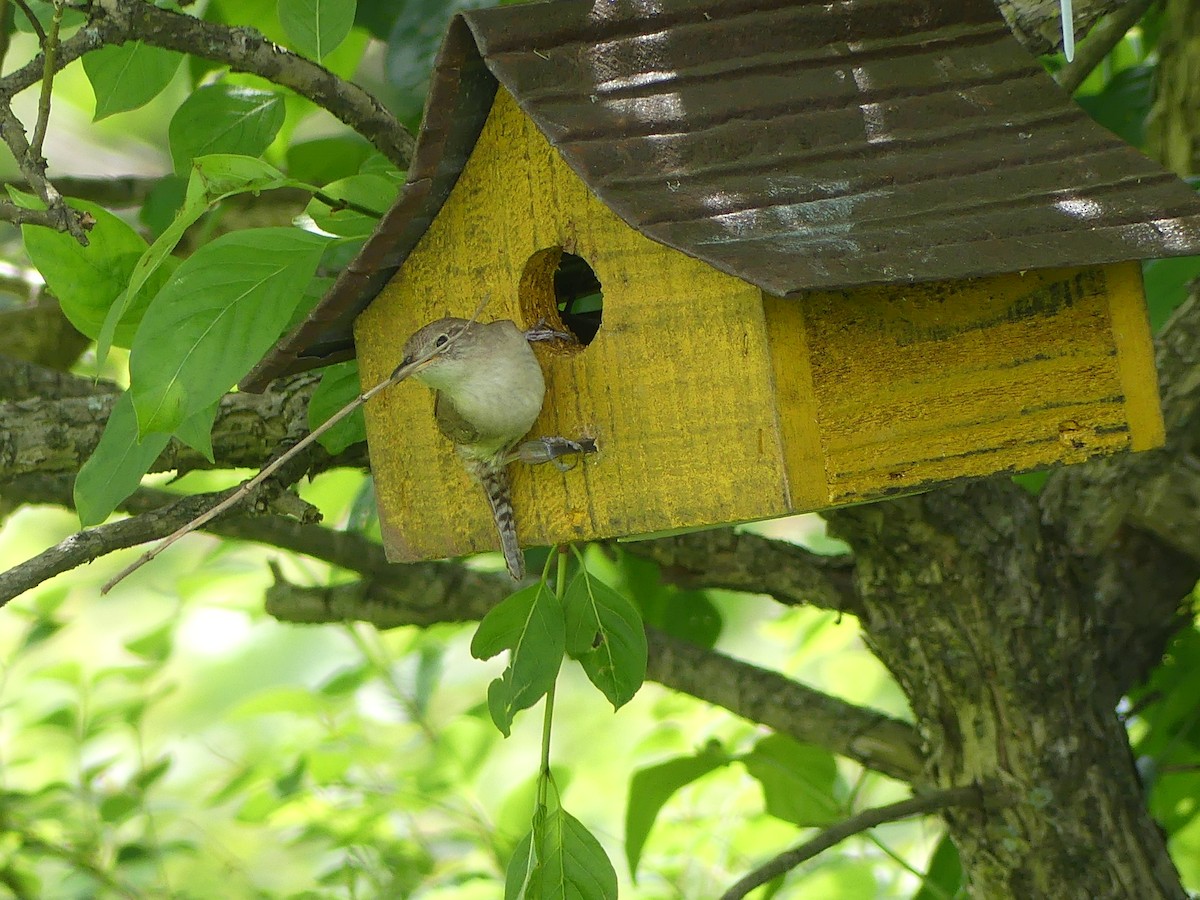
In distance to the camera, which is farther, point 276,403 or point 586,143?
point 276,403

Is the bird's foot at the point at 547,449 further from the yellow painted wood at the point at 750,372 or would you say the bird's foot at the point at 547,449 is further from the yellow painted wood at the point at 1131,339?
the yellow painted wood at the point at 1131,339

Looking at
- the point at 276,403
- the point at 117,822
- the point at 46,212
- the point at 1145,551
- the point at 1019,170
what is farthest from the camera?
the point at 117,822

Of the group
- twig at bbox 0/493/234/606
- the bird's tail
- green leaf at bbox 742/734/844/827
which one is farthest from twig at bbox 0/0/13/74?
green leaf at bbox 742/734/844/827

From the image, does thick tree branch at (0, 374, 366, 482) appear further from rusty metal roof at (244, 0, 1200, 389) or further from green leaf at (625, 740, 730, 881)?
green leaf at (625, 740, 730, 881)

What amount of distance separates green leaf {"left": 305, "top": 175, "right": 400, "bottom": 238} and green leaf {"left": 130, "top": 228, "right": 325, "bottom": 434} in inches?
5.5

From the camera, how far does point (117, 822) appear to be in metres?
2.87

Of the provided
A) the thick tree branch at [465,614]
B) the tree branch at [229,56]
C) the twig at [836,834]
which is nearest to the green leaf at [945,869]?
the thick tree branch at [465,614]

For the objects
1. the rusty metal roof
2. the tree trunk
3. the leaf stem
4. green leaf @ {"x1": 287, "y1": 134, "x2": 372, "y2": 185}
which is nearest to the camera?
the rusty metal roof

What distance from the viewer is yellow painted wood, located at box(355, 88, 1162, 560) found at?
5.12 feet

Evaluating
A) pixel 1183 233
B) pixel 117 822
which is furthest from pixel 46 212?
pixel 117 822

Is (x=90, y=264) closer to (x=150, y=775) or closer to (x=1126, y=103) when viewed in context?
(x=150, y=775)

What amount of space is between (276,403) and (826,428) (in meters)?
0.98

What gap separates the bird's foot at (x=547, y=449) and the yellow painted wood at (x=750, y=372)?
2 centimetres

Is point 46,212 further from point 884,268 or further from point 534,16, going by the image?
point 884,268
